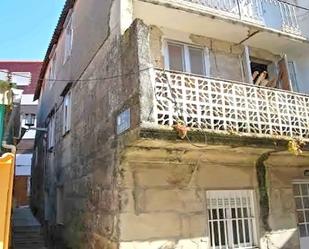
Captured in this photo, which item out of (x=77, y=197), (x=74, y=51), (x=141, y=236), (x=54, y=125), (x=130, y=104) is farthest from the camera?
(x=54, y=125)

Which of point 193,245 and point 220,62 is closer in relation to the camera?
point 193,245

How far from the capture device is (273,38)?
31.7 feet

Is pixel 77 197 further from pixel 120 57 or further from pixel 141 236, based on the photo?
pixel 120 57

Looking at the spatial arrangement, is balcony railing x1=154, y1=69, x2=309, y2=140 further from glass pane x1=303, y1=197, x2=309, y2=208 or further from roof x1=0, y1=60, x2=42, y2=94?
roof x1=0, y1=60, x2=42, y2=94

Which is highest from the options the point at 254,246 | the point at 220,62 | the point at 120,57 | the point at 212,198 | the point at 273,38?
the point at 273,38

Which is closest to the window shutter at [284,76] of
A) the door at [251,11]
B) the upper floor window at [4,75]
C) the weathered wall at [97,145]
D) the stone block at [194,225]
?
the door at [251,11]

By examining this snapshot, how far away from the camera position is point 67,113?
39.7 ft

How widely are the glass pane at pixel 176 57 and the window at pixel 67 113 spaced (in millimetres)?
4820

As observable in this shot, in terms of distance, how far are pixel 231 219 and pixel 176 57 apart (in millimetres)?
4219

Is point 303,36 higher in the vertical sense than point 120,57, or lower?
higher

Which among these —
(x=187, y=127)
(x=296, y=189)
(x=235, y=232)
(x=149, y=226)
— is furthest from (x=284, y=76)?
(x=149, y=226)

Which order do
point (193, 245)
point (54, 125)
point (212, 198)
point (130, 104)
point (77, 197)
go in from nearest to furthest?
point (130, 104) < point (193, 245) < point (212, 198) < point (77, 197) < point (54, 125)

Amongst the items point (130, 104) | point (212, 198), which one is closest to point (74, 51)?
point (130, 104)

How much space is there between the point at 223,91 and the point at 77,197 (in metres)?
5.55
